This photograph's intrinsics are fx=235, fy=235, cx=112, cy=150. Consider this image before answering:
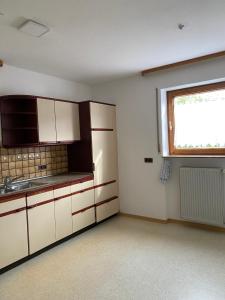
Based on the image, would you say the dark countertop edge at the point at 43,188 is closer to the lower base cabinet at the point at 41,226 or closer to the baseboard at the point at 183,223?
the lower base cabinet at the point at 41,226

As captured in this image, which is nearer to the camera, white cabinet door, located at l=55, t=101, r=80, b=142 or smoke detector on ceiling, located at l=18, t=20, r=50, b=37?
smoke detector on ceiling, located at l=18, t=20, r=50, b=37

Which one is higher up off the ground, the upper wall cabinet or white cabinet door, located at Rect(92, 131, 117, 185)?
the upper wall cabinet

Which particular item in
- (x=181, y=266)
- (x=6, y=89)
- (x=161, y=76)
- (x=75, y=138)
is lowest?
(x=181, y=266)

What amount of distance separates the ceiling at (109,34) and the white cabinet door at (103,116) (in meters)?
0.58

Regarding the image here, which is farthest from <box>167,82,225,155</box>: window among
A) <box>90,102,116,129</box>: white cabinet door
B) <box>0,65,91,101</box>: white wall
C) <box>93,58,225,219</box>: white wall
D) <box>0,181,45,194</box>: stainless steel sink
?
<box>0,181,45,194</box>: stainless steel sink

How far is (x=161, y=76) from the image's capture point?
11.8 feet

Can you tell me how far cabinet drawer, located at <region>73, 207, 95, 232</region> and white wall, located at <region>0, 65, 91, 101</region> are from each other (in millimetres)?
1867

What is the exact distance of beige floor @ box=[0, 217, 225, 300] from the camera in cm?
210

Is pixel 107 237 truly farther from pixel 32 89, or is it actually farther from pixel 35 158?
pixel 32 89

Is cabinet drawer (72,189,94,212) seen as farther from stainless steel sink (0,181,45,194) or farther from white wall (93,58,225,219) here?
white wall (93,58,225,219)

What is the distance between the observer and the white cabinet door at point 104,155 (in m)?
3.71

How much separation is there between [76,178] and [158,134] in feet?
4.72

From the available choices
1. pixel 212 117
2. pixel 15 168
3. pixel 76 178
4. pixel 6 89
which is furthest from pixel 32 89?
pixel 212 117

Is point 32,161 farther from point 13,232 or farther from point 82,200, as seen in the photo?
point 13,232
